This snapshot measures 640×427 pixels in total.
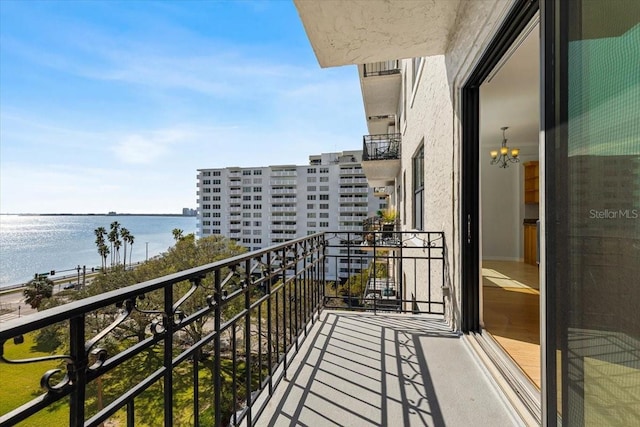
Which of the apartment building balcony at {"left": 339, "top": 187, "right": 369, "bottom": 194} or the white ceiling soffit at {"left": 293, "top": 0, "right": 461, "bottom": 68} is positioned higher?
the apartment building balcony at {"left": 339, "top": 187, "right": 369, "bottom": 194}

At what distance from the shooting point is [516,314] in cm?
327

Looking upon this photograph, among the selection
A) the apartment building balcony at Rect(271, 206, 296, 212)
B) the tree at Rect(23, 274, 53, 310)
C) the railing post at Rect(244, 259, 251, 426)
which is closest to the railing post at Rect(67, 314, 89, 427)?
the railing post at Rect(244, 259, 251, 426)

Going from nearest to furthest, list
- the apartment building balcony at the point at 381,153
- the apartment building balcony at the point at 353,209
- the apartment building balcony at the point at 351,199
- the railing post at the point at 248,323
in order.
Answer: the railing post at the point at 248,323 < the apartment building balcony at the point at 381,153 < the apartment building balcony at the point at 351,199 < the apartment building balcony at the point at 353,209

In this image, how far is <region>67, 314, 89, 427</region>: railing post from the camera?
701 millimetres

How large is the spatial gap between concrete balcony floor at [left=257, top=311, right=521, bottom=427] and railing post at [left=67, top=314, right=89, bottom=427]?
1281 mm

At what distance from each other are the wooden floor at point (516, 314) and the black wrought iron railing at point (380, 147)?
15.4 feet

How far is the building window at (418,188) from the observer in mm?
5516

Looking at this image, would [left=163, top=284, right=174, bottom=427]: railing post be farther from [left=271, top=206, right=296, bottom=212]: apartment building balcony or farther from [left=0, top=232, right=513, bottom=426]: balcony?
[left=271, top=206, right=296, bottom=212]: apartment building balcony

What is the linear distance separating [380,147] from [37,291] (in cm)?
2724

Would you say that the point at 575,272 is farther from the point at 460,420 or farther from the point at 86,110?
the point at 86,110

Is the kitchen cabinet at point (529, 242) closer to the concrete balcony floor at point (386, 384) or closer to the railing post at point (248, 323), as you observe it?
the concrete balcony floor at point (386, 384)

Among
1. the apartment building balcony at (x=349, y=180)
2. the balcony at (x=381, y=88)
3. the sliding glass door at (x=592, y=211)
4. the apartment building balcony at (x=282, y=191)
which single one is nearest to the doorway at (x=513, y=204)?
the sliding glass door at (x=592, y=211)

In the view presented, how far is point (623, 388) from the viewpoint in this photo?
908mm

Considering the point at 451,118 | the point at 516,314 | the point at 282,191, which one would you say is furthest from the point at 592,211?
the point at 282,191
